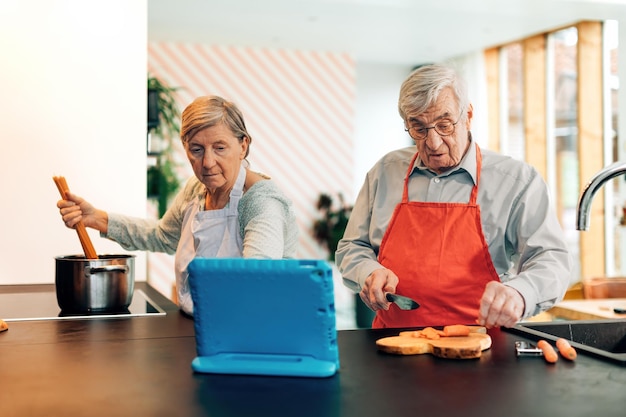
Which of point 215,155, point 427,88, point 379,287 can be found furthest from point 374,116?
point 379,287

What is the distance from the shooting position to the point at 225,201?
6.89 feet

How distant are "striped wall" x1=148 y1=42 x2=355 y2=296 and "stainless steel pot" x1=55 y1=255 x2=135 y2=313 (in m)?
5.87

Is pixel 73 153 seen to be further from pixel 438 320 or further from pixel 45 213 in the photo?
pixel 438 320

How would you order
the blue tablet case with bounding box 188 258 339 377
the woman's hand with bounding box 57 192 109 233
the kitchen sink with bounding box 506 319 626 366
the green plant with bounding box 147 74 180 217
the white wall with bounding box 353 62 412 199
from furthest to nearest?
the white wall with bounding box 353 62 412 199 < the green plant with bounding box 147 74 180 217 < the woman's hand with bounding box 57 192 109 233 < the kitchen sink with bounding box 506 319 626 366 < the blue tablet case with bounding box 188 258 339 377

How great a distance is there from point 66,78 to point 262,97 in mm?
5400

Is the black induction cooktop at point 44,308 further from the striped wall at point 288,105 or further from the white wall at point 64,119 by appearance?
the striped wall at point 288,105

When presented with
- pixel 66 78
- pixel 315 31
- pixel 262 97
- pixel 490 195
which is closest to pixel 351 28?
pixel 315 31

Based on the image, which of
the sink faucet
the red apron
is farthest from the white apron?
the sink faucet

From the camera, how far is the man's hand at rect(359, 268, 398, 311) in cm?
188

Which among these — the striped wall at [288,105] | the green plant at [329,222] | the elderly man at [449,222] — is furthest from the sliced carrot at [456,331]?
the green plant at [329,222]

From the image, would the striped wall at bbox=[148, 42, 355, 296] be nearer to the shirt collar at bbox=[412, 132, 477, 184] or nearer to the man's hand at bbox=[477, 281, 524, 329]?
the shirt collar at bbox=[412, 132, 477, 184]

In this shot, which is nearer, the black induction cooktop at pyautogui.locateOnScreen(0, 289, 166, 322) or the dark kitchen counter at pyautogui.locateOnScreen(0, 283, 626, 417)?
the dark kitchen counter at pyautogui.locateOnScreen(0, 283, 626, 417)

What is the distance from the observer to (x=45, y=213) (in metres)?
3.02

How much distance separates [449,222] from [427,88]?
40 cm
